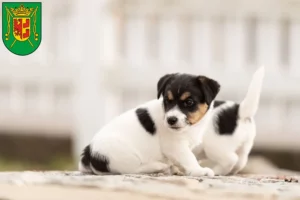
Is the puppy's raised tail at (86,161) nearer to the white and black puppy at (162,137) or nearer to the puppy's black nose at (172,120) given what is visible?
the white and black puppy at (162,137)

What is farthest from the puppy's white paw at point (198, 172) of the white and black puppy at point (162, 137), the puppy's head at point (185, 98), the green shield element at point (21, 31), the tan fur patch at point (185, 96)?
the green shield element at point (21, 31)

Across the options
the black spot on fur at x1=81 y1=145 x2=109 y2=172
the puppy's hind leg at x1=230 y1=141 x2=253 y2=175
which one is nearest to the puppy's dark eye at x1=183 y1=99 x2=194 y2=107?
the black spot on fur at x1=81 y1=145 x2=109 y2=172

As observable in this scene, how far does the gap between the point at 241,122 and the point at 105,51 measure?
10.4 feet

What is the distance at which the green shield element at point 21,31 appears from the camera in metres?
2.68

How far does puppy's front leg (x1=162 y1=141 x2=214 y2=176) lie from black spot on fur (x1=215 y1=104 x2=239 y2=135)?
0.36 m

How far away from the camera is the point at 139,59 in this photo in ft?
20.8

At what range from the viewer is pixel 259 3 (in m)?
6.24

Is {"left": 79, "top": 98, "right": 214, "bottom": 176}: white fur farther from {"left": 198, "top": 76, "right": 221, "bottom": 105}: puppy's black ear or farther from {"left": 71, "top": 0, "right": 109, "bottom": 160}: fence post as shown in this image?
{"left": 71, "top": 0, "right": 109, "bottom": 160}: fence post

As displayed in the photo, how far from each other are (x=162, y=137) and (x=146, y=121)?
0.29 ft

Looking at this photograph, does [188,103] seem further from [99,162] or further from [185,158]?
[99,162]

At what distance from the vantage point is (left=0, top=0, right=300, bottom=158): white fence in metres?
6.09

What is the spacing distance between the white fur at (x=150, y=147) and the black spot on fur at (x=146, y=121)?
0.01 m

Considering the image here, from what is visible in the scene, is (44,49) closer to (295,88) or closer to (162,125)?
(295,88)

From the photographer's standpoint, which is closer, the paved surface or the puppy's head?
the paved surface
